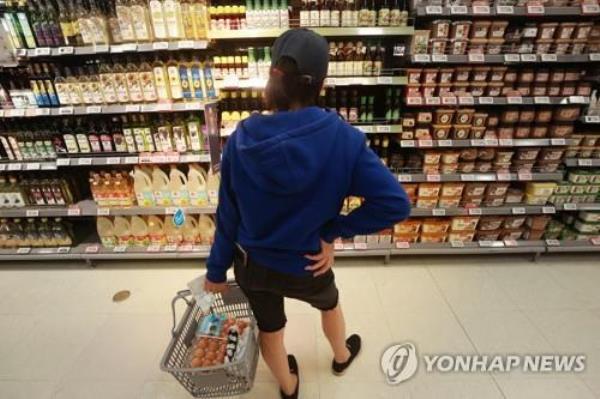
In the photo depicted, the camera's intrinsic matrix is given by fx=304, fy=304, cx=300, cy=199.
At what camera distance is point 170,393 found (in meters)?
1.55

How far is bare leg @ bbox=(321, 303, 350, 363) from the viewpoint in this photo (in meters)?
1.33

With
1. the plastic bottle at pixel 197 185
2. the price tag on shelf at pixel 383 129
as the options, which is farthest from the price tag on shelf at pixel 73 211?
the price tag on shelf at pixel 383 129

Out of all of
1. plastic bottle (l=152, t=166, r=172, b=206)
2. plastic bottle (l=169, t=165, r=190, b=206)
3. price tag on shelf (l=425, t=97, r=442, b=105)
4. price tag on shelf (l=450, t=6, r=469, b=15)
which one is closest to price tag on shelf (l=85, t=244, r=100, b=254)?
plastic bottle (l=152, t=166, r=172, b=206)

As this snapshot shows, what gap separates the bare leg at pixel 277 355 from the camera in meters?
1.25

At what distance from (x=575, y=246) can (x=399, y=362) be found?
1875 mm

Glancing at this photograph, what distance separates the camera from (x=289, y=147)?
769 millimetres

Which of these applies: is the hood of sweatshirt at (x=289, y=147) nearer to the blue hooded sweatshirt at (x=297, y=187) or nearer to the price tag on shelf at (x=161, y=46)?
the blue hooded sweatshirt at (x=297, y=187)

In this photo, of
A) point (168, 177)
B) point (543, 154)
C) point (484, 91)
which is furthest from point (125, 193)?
point (543, 154)

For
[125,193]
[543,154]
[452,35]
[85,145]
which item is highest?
[452,35]

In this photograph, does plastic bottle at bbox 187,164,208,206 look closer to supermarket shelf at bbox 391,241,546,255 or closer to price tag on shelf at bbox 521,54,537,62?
supermarket shelf at bbox 391,241,546,255

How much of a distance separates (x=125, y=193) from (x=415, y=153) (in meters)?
2.21

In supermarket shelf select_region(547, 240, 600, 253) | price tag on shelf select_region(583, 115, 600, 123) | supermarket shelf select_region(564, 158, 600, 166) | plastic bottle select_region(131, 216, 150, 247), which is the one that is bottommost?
supermarket shelf select_region(547, 240, 600, 253)

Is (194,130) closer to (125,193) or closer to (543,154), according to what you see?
(125,193)
